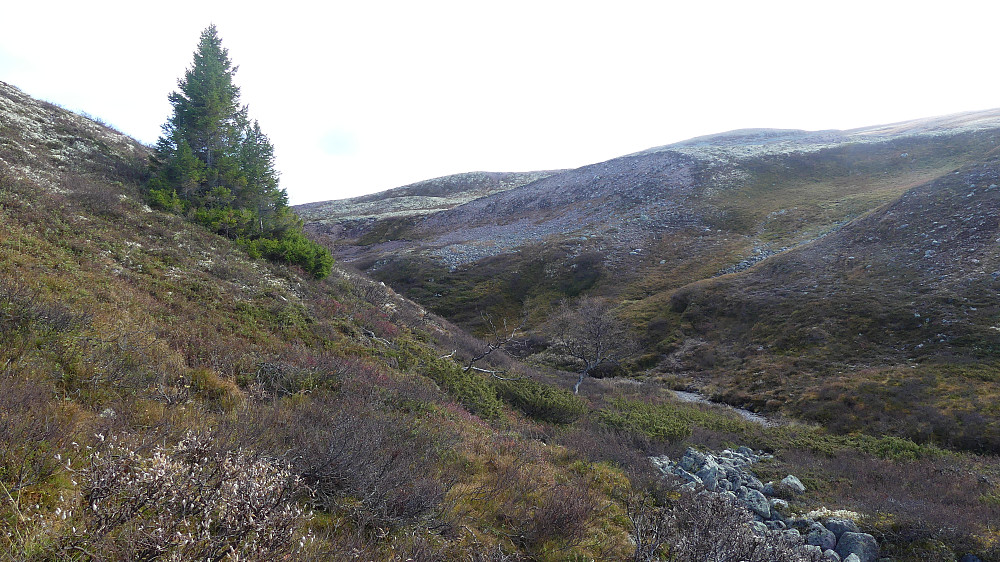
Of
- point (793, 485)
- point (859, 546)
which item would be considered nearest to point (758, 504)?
point (859, 546)

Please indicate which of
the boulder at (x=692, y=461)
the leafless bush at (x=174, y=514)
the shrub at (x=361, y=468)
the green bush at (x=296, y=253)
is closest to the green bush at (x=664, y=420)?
the boulder at (x=692, y=461)

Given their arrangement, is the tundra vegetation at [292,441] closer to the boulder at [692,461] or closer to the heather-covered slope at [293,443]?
the heather-covered slope at [293,443]

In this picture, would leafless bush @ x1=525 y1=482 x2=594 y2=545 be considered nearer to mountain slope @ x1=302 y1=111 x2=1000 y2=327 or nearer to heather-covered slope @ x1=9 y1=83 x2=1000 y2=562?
heather-covered slope @ x1=9 y1=83 x2=1000 y2=562

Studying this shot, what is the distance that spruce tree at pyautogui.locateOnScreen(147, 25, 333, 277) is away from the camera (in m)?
17.5

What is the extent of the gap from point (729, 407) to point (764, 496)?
12803 millimetres

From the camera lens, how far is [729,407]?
20.0 m

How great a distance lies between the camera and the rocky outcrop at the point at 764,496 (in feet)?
21.6

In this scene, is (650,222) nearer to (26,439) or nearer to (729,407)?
(729,407)

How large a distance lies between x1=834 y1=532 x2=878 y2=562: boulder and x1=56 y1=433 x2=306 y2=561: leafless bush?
826 centimetres

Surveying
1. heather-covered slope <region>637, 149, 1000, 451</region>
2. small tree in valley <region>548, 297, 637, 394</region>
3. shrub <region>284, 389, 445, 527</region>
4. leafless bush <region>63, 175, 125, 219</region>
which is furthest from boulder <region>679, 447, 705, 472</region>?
leafless bush <region>63, 175, 125, 219</region>

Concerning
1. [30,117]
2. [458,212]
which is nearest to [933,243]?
[30,117]

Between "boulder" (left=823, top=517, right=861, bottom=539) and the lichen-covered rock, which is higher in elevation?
"boulder" (left=823, top=517, right=861, bottom=539)

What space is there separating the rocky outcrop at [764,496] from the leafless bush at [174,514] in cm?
678

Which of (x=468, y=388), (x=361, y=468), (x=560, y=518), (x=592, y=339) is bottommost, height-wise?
(x=592, y=339)
